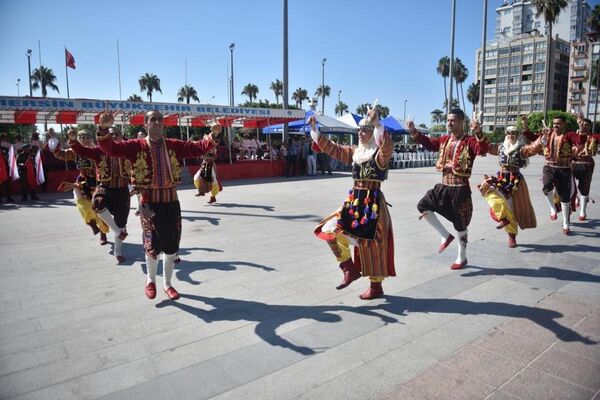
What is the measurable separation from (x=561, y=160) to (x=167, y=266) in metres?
6.85

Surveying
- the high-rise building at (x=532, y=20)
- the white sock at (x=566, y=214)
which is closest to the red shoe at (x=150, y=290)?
the white sock at (x=566, y=214)

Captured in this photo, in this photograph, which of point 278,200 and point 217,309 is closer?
point 217,309

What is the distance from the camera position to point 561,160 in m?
7.32

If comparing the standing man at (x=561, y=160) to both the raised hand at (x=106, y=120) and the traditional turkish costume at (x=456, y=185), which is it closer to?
the traditional turkish costume at (x=456, y=185)

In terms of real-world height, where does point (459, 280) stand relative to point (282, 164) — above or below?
below

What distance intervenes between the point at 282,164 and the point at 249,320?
16207 mm

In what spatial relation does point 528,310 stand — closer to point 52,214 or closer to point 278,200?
point 278,200

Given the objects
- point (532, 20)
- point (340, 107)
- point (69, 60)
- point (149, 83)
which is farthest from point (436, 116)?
point (69, 60)

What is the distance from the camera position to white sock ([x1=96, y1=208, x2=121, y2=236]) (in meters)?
5.77

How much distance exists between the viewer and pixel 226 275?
16.6 feet

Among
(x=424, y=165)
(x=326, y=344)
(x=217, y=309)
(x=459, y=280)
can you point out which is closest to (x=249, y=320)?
(x=217, y=309)

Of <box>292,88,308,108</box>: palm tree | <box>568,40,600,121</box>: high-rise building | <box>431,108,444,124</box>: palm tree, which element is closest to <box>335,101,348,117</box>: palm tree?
<box>292,88,308,108</box>: palm tree

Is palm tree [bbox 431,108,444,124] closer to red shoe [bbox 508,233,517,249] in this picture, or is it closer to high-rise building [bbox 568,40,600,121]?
high-rise building [bbox 568,40,600,121]

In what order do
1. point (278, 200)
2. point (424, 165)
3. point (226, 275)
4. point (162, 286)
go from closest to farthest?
point (162, 286), point (226, 275), point (278, 200), point (424, 165)
